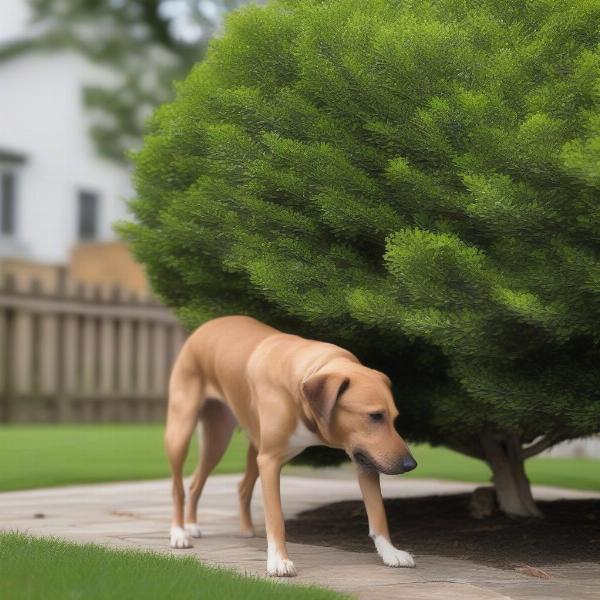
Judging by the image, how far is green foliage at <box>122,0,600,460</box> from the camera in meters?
5.34

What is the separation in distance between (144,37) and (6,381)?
1513 centimetres

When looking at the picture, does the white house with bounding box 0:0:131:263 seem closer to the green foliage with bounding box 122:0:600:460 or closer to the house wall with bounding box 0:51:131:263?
the house wall with bounding box 0:51:131:263

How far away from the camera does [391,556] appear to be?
555 cm

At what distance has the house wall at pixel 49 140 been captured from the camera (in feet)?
102

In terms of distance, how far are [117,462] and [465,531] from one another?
5.47 m

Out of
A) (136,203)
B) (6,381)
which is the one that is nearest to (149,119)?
(136,203)

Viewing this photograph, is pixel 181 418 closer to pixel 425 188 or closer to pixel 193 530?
pixel 193 530

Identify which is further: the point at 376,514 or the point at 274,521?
the point at 376,514

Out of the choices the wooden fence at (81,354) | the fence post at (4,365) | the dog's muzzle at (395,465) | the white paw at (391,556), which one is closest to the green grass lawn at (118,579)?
the dog's muzzle at (395,465)

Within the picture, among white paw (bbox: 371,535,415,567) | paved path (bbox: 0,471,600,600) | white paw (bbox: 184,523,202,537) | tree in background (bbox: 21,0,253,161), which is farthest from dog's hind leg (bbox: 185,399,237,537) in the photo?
tree in background (bbox: 21,0,253,161)

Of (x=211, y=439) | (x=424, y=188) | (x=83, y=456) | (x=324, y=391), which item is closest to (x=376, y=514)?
(x=324, y=391)

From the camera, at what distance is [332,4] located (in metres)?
6.05

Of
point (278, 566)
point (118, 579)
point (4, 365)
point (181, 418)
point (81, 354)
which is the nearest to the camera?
point (118, 579)

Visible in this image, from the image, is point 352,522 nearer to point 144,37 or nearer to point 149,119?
point 149,119
